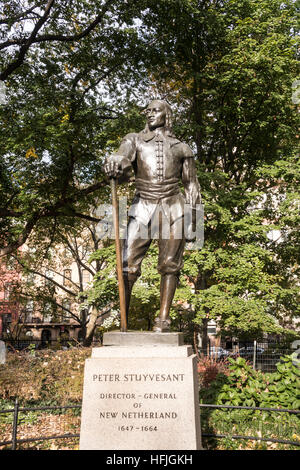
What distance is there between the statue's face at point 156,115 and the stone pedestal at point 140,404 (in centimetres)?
285

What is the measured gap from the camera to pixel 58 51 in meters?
15.5

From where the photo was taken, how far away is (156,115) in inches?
218

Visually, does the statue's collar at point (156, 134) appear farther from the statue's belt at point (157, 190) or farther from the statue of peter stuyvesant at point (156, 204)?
the statue's belt at point (157, 190)

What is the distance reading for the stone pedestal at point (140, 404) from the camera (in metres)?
4.08

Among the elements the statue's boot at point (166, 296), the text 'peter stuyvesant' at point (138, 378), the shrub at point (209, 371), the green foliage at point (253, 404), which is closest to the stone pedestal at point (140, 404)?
the text 'peter stuyvesant' at point (138, 378)

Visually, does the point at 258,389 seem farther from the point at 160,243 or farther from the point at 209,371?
the point at 160,243

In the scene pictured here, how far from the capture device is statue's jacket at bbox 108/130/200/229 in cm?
529

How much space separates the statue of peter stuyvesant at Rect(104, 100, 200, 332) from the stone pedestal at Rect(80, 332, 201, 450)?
911mm

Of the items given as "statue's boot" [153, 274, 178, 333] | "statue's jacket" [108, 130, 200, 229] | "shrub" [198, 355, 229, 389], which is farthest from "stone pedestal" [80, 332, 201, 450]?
"shrub" [198, 355, 229, 389]

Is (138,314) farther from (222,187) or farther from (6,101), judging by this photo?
(6,101)

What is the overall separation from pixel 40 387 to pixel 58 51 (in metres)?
11.5

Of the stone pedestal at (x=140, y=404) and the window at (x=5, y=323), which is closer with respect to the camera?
the stone pedestal at (x=140, y=404)

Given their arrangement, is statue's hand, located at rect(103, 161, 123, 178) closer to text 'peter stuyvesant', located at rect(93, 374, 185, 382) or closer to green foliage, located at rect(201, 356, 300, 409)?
text 'peter stuyvesant', located at rect(93, 374, 185, 382)

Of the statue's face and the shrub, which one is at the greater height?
the statue's face
